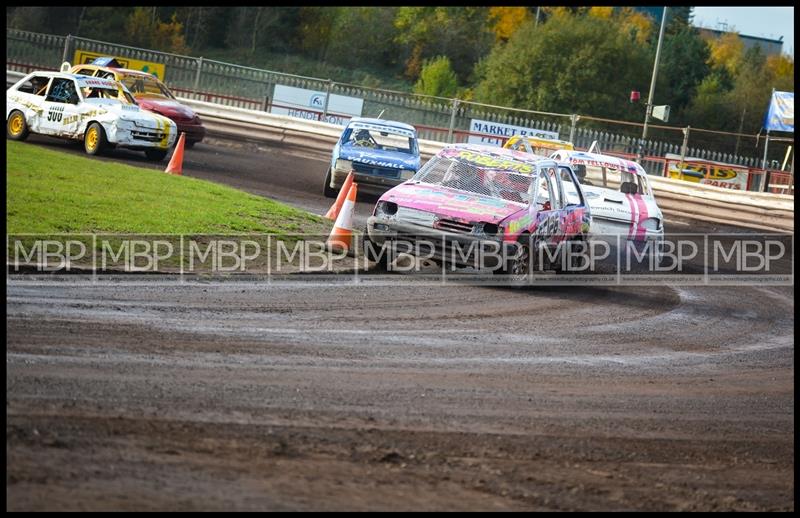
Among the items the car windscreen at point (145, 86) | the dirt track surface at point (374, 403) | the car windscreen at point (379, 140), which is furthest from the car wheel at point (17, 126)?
the dirt track surface at point (374, 403)

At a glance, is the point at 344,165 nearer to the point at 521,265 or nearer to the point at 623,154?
the point at 521,265

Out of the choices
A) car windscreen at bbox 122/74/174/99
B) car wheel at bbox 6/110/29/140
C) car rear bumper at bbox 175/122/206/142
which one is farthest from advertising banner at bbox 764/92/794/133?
car wheel at bbox 6/110/29/140

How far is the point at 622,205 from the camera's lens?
52.4ft

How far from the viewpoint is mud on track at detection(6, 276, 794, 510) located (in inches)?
198

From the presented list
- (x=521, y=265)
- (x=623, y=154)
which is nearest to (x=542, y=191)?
(x=521, y=265)

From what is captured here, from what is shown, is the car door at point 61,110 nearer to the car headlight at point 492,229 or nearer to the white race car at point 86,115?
the white race car at point 86,115

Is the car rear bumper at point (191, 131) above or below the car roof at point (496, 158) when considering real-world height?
below

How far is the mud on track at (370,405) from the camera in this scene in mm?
5027

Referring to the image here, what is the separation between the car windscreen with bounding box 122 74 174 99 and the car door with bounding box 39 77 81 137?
3.43 meters

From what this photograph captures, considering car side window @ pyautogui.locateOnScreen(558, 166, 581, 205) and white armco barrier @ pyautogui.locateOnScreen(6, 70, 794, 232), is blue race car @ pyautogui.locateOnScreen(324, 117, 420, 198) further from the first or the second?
white armco barrier @ pyautogui.locateOnScreen(6, 70, 794, 232)

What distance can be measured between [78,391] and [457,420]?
210cm

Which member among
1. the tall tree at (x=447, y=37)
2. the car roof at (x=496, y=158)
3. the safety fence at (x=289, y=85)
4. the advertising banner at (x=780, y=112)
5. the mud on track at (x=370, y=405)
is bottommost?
the mud on track at (x=370, y=405)

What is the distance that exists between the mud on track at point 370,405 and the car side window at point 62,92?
1161 cm

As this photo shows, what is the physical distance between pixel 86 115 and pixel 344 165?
4841 mm
